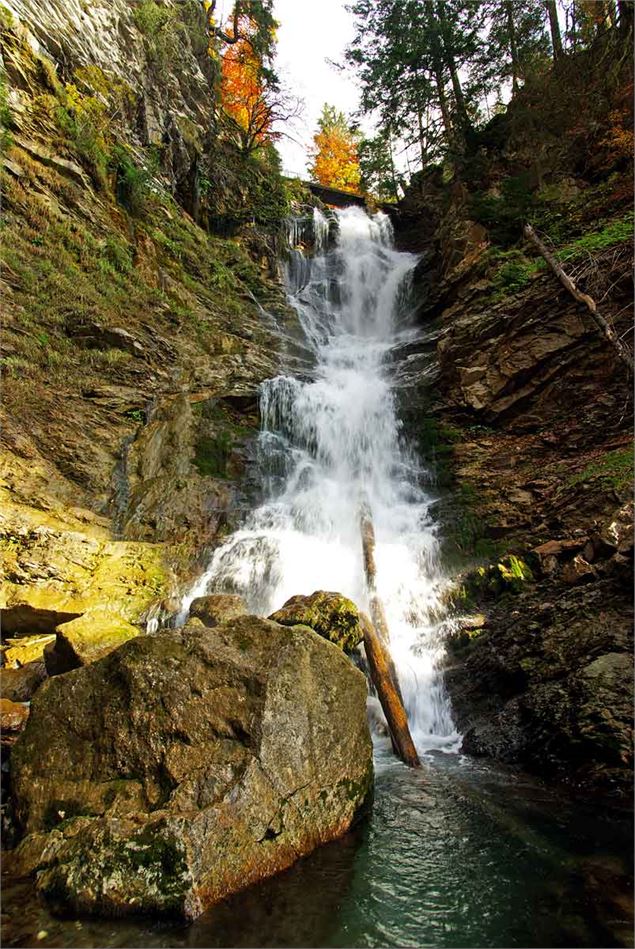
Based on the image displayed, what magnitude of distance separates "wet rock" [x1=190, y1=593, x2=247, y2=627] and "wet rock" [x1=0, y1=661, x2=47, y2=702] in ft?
6.49

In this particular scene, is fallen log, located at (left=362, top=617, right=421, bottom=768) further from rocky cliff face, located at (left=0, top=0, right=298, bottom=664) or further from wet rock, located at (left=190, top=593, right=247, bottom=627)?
rocky cliff face, located at (left=0, top=0, right=298, bottom=664)

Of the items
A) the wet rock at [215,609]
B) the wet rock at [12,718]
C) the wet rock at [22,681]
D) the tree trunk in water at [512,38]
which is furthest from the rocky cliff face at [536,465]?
the wet rock at [22,681]

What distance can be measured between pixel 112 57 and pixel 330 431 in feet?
51.0

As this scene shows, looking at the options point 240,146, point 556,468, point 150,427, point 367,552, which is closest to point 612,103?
point 556,468

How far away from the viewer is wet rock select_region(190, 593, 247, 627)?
6328mm

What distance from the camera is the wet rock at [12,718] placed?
4.47 meters

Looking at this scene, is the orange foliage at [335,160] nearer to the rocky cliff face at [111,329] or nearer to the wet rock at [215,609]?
the rocky cliff face at [111,329]

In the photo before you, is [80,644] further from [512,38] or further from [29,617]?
[512,38]

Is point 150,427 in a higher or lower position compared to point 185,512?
higher

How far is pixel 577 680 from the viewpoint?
4.88 metres

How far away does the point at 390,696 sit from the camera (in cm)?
556

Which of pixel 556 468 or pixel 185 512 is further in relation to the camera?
pixel 185 512

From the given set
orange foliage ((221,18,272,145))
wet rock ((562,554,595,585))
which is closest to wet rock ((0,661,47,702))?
wet rock ((562,554,595,585))

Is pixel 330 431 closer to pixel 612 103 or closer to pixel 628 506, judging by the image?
pixel 628 506
